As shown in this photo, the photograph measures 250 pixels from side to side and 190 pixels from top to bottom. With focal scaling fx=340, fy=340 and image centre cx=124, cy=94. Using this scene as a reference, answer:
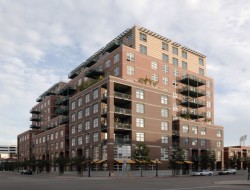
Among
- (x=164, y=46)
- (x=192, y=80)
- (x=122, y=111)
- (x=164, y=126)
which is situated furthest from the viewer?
(x=192, y=80)

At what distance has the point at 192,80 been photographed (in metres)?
90.4

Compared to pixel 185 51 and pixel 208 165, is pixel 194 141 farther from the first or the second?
pixel 185 51

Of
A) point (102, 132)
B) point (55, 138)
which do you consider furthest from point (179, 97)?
point (55, 138)

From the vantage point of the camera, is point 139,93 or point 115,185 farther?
point 139,93

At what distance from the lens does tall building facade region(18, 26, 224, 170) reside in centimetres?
6912

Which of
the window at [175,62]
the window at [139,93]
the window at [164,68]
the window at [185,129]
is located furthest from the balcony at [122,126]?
the window at [175,62]

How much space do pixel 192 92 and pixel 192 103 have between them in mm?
2975

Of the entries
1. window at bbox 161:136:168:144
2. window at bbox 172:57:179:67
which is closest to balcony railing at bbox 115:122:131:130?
window at bbox 161:136:168:144

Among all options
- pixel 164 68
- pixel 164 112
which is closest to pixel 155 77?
pixel 164 68

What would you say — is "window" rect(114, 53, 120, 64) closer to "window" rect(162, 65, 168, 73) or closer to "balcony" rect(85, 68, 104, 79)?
"balcony" rect(85, 68, 104, 79)

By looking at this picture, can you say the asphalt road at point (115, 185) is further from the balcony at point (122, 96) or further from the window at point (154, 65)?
the window at point (154, 65)

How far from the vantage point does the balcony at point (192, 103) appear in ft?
292

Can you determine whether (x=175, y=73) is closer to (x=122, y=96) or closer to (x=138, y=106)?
(x=138, y=106)

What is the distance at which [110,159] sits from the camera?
65.6 m
